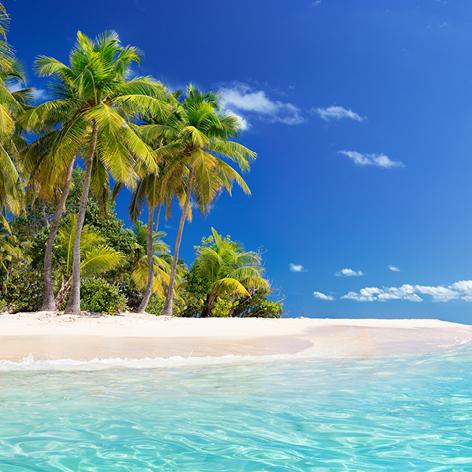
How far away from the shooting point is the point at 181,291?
2950 cm

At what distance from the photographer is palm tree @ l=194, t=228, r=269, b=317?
24562 mm

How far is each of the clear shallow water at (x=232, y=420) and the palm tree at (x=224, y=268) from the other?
17.1m

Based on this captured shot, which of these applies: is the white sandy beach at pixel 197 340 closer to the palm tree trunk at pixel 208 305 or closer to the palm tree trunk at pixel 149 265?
the palm tree trunk at pixel 149 265

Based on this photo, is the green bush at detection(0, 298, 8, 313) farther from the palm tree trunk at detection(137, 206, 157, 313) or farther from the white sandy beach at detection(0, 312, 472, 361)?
the white sandy beach at detection(0, 312, 472, 361)

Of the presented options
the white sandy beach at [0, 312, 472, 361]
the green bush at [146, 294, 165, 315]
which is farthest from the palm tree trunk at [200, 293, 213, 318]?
the white sandy beach at [0, 312, 472, 361]

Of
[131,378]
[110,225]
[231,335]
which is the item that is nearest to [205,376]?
[131,378]

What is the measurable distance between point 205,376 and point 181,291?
74.5 feet

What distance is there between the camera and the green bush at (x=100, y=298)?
20.5 m

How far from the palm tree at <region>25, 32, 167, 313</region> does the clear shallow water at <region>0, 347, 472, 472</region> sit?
380 inches

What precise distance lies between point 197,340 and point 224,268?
14980 mm

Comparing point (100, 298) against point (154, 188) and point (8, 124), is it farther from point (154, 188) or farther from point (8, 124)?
point (8, 124)

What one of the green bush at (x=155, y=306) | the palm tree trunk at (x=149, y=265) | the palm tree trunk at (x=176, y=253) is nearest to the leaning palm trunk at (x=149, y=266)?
the palm tree trunk at (x=149, y=265)

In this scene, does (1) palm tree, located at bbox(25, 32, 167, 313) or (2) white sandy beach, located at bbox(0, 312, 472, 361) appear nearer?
(2) white sandy beach, located at bbox(0, 312, 472, 361)

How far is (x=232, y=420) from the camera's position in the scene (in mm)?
4617
